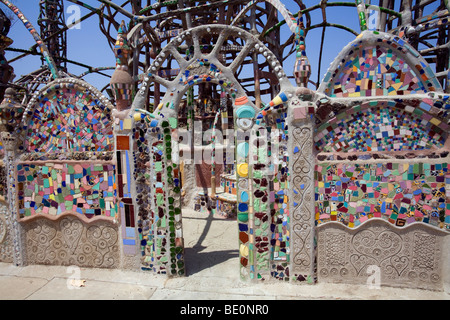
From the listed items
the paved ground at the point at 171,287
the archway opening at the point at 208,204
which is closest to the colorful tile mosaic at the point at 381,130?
the paved ground at the point at 171,287

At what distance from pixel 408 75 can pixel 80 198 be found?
4860 millimetres

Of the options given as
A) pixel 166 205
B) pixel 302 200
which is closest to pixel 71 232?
pixel 166 205

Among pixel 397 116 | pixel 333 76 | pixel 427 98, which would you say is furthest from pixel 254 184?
pixel 427 98

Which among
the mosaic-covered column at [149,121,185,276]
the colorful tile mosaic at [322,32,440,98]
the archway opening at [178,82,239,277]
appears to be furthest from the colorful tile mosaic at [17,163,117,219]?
the colorful tile mosaic at [322,32,440,98]

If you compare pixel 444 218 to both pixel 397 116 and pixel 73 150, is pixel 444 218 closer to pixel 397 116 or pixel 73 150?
pixel 397 116

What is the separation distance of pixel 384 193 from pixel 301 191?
3.37ft

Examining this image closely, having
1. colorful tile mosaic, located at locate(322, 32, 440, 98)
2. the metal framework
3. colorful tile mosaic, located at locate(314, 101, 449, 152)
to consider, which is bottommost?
colorful tile mosaic, located at locate(314, 101, 449, 152)

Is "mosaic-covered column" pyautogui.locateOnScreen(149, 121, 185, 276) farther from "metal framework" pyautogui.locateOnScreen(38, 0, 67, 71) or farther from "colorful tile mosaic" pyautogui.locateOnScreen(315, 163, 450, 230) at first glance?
"metal framework" pyautogui.locateOnScreen(38, 0, 67, 71)

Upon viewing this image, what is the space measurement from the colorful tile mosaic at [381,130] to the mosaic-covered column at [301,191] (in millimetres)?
219

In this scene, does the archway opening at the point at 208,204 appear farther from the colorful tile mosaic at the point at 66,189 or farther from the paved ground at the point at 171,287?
the colorful tile mosaic at the point at 66,189

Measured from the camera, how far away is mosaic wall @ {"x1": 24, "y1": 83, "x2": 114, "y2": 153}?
400 cm

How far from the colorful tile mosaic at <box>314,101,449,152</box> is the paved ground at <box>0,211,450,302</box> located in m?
1.84

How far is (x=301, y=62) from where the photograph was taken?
11.0ft

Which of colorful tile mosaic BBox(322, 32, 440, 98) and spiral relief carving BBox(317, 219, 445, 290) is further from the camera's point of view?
spiral relief carving BBox(317, 219, 445, 290)
